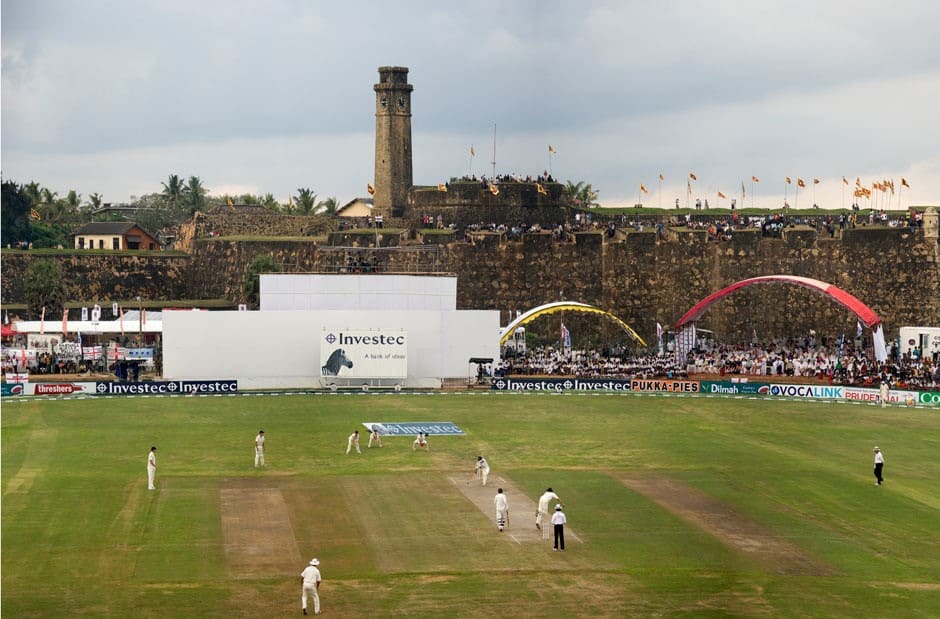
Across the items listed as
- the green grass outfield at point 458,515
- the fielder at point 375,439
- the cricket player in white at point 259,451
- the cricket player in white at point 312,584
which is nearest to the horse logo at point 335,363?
the green grass outfield at point 458,515

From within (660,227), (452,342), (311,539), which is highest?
(660,227)

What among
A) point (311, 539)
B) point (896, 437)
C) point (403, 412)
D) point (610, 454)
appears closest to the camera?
point (311, 539)

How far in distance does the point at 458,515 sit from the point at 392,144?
212 ft

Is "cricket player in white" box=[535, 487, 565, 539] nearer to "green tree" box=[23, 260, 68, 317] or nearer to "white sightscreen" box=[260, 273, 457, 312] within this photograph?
"white sightscreen" box=[260, 273, 457, 312]

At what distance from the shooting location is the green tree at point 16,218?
10044 cm

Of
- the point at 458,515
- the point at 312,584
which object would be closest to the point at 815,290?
the point at 458,515

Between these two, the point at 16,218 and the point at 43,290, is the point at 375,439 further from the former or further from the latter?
the point at 16,218

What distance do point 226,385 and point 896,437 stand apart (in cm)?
3125

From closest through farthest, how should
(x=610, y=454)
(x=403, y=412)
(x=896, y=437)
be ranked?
(x=610, y=454)
(x=896, y=437)
(x=403, y=412)

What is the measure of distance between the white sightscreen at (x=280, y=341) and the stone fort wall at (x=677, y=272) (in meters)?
14.6

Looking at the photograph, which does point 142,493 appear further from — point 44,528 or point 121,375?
point 121,375

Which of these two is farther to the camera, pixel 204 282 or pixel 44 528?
pixel 204 282

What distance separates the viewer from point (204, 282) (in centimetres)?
9700

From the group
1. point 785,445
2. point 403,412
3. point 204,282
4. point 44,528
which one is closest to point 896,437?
point 785,445
